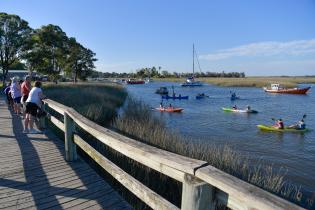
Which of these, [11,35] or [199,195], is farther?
[11,35]

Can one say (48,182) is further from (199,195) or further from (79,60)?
(79,60)

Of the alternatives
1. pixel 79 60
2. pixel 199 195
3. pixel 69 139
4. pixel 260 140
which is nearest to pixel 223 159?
pixel 69 139

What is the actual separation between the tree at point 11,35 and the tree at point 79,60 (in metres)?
13.2

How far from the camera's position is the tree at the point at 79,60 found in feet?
168

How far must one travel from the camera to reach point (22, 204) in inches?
167

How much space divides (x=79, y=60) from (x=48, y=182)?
172 ft

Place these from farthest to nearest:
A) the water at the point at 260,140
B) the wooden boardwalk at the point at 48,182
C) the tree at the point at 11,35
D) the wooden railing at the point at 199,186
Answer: the tree at the point at 11,35 → the water at the point at 260,140 → the wooden boardwalk at the point at 48,182 → the wooden railing at the point at 199,186

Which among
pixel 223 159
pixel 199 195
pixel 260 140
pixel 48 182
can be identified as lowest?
pixel 260 140

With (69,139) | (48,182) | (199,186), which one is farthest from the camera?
(69,139)

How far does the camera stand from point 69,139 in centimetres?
606

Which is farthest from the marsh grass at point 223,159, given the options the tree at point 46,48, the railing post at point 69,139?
the tree at point 46,48

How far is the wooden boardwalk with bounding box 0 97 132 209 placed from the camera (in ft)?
14.0

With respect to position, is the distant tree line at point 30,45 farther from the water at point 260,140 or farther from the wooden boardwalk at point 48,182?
the wooden boardwalk at point 48,182

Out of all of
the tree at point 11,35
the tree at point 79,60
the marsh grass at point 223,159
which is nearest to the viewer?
the marsh grass at point 223,159
